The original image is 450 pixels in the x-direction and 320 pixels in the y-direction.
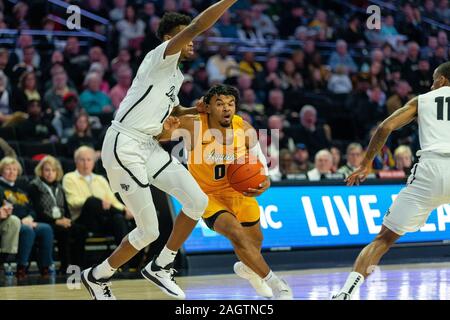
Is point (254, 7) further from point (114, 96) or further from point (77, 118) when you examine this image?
point (77, 118)

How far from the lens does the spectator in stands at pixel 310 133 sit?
1706cm

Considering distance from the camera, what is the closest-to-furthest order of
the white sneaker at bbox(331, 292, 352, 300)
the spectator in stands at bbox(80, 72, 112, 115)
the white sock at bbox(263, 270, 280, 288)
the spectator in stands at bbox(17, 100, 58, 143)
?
the white sneaker at bbox(331, 292, 352, 300)
the white sock at bbox(263, 270, 280, 288)
the spectator in stands at bbox(17, 100, 58, 143)
the spectator in stands at bbox(80, 72, 112, 115)

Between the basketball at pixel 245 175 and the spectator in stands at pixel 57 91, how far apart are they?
23.4 ft

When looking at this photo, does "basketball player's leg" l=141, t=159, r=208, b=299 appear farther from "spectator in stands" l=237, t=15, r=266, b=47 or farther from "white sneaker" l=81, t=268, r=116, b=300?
"spectator in stands" l=237, t=15, r=266, b=47

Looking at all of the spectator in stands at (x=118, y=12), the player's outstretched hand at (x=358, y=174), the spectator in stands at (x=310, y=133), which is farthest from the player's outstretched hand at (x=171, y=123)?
the spectator in stands at (x=118, y=12)

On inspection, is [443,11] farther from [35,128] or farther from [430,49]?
[35,128]

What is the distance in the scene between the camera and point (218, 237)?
42.9ft

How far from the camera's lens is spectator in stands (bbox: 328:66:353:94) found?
19906 mm

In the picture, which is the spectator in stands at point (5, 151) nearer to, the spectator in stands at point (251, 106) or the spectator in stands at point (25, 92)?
the spectator in stands at point (25, 92)

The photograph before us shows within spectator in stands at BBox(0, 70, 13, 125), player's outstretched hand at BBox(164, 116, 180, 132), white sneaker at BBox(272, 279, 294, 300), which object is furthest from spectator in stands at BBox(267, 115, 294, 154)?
white sneaker at BBox(272, 279, 294, 300)

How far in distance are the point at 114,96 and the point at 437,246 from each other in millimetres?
5753

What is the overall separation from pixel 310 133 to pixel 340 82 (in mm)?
3113

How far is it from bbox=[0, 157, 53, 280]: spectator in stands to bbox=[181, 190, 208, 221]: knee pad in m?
4.07
